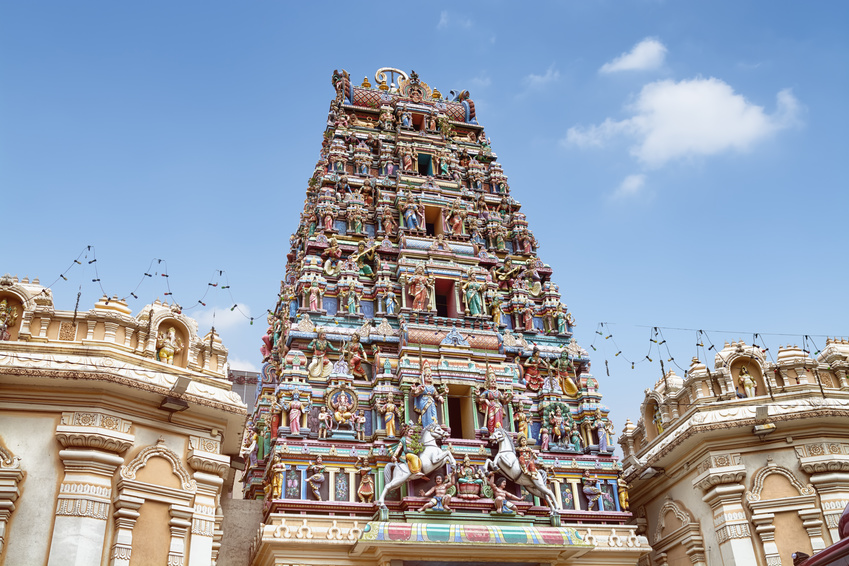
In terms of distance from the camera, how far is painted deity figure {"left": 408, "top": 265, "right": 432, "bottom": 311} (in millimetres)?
27297

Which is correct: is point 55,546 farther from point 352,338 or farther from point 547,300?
point 547,300

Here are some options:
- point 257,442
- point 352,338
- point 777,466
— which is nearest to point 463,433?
point 352,338

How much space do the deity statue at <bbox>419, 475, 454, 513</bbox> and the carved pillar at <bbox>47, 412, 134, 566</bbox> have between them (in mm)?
8085

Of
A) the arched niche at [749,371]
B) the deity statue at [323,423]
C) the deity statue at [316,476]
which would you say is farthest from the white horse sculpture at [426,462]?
the arched niche at [749,371]

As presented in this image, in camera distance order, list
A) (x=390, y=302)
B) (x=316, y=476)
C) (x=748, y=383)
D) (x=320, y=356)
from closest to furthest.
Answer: (x=316, y=476) < (x=748, y=383) < (x=320, y=356) < (x=390, y=302)

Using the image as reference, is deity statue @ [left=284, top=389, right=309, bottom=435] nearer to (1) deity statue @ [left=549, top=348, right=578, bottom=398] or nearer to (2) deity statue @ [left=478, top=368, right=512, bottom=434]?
(2) deity statue @ [left=478, top=368, right=512, bottom=434]

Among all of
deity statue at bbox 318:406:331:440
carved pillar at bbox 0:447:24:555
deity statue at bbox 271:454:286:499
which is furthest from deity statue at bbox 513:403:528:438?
carved pillar at bbox 0:447:24:555

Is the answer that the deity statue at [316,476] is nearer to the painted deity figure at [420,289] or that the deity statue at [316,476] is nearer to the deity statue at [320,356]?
the deity statue at [320,356]

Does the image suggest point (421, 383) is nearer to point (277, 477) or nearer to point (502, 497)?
point (502, 497)

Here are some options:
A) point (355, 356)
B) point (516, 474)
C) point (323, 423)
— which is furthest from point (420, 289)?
point (516, 474)

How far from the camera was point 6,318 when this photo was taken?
19.2m

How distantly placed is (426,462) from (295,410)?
13.7 ft

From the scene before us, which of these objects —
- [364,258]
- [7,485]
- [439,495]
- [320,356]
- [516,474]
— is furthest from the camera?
[364,258]

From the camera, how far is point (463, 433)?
84.9 ft
